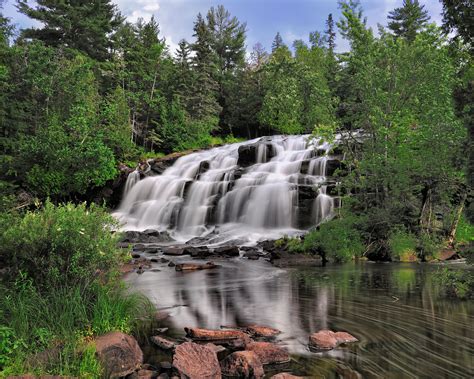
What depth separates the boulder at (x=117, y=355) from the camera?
4887 millimetres

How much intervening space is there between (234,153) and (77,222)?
30463 mm

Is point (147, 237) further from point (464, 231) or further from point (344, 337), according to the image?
point (344, 337)

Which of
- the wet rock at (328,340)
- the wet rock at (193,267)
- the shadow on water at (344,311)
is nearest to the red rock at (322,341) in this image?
the wet rock at (328,340)

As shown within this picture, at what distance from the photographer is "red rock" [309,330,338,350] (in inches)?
236

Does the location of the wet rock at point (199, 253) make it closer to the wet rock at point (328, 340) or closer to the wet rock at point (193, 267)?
the wet rock at point (193, 267)

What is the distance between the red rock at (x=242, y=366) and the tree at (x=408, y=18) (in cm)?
5895

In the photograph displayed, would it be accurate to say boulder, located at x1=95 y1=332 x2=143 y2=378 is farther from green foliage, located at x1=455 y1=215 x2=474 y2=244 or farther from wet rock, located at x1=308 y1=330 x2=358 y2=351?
green foliage, located at x1=455 y1=215 x2=474 y2=244

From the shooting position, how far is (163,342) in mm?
6055

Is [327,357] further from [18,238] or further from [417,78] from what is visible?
[417,78]

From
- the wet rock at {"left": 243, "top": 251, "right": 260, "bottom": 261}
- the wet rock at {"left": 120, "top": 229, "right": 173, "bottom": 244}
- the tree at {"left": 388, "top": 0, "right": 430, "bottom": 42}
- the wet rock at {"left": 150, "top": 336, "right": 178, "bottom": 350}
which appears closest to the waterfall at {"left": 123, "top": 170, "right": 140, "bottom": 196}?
the wet rock at {"left": 120, "top": 229, "right": 173, "bottom": 244}

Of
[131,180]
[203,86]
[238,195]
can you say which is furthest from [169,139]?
[238,195]

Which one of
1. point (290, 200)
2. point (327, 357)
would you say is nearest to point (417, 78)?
point (290, 200)

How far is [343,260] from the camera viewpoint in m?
17.5

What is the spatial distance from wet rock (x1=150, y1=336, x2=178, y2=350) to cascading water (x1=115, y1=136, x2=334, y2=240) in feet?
55.8
